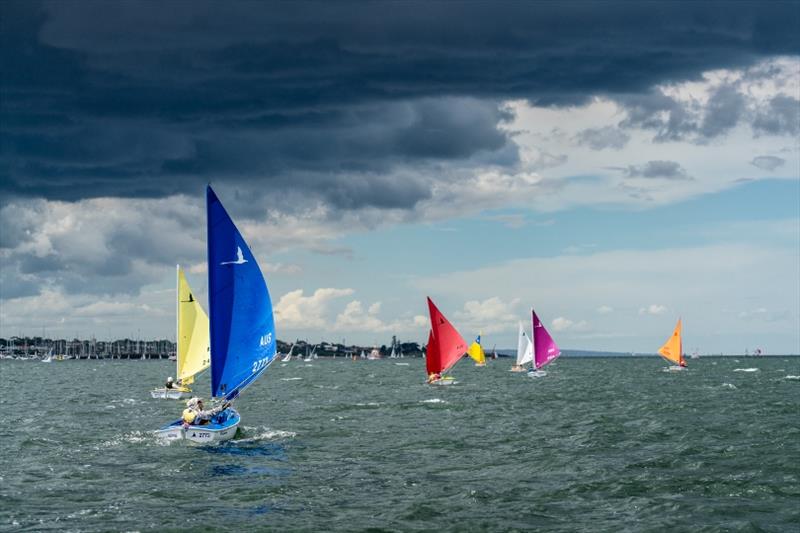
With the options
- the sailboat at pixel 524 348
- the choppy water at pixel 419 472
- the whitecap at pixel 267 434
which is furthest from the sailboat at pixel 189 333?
A: the sailboat at pixel 524 348

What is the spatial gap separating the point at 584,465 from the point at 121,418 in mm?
38389

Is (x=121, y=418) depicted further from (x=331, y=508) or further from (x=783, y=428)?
(x=783, y=428)

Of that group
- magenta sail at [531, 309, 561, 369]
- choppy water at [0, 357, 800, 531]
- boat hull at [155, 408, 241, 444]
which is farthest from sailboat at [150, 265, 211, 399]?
magenta sail at [531, 309, 561, 369]

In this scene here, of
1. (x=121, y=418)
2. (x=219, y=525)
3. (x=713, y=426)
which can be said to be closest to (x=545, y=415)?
(x=713, y=426)

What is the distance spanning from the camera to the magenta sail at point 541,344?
13600 cm

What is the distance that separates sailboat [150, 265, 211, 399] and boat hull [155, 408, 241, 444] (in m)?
31.8

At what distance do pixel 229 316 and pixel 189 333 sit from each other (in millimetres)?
35511

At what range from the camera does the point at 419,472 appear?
40.7m

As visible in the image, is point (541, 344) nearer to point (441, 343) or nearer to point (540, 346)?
point (540, 346)

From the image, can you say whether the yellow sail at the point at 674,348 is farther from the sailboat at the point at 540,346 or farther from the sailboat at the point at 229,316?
the sailboat at the point at 229,316

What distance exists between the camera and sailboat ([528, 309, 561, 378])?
13600 centimetres

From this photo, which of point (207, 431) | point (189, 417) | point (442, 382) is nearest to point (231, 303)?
point (189, 417)

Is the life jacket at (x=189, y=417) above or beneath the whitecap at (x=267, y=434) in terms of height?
above

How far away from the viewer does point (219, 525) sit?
98.7 ft
